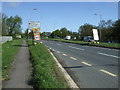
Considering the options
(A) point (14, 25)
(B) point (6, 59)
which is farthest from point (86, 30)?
(B) point (6, 59)

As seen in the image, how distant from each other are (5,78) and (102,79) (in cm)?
360

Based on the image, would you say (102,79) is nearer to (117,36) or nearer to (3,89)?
(3,89)

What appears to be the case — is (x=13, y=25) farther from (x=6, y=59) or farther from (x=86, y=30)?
(x=6, y=59)

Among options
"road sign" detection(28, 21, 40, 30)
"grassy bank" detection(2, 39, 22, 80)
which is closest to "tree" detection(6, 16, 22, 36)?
"road sign" detection(28, 21, 40, 30)

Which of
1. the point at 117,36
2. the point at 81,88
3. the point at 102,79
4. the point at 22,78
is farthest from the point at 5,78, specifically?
the point at 117,36

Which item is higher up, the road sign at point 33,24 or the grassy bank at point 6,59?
the road sign at point 33,24

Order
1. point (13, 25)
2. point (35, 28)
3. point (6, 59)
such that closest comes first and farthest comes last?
point (6, 59) → point (35, 28) → point (13, 25)

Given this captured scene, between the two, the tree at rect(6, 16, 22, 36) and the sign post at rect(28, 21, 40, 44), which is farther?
the tree at rect(6, 16, 22, 36)

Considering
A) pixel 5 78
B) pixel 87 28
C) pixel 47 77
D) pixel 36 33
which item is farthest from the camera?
pixel 87 28

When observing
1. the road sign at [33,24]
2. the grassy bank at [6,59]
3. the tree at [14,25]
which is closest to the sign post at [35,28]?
the road sign at [33,24]

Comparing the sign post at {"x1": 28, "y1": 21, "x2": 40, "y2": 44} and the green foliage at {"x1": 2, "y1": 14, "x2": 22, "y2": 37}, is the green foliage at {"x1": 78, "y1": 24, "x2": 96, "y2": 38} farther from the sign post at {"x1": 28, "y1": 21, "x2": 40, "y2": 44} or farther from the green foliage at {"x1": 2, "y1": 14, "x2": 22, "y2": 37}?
the sign post at {"x1": 28, "y1": 21, "x2": 40, "y2": 44}

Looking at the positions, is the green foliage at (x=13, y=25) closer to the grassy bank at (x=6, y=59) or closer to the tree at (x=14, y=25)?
the tree at (x=14, y=25)

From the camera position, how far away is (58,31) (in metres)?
144

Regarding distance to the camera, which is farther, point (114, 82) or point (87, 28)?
point (87, 28)
